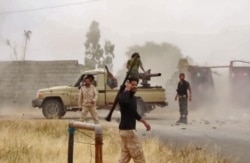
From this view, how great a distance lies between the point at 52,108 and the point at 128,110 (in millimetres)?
11967

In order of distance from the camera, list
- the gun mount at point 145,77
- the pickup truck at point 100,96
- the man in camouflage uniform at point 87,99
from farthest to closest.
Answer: the pickup truck at point 100,96, the gun mount at point 145,77, the man in camouflage uniform at point 87,99

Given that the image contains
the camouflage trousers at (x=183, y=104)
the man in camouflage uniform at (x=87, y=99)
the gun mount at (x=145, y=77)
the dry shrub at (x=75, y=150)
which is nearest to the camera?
the dry shrub at (x=75, y=150)

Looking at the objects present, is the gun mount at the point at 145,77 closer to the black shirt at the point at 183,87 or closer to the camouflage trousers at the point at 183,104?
the black shirt at the point at 183,87

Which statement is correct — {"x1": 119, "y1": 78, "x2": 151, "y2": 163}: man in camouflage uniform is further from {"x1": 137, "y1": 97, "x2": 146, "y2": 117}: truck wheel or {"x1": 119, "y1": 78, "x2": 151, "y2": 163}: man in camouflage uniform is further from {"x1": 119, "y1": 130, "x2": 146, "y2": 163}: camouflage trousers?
{"x1": 137, "y1": 97, "x2": 146, "y2": 117}: truck wheel

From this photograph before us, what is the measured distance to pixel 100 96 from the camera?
1844cm

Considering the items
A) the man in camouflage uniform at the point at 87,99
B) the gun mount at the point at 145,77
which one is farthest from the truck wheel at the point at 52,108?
the man in camouflage uniform at the point at 87,99

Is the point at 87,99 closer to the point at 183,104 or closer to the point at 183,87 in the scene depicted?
the point at 183,87

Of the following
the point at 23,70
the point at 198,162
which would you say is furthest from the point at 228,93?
the point at 198,162

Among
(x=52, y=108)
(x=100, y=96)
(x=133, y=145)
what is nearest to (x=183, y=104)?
(x=100, y=96)

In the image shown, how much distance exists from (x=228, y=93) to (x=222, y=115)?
4.48 feet

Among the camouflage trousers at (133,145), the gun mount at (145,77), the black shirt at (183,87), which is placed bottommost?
the camouflage trousers at (133,145)

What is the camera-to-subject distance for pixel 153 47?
54812 millimetres

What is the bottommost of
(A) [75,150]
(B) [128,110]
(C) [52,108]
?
(A) [75,150]

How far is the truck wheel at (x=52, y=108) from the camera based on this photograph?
18.6m
